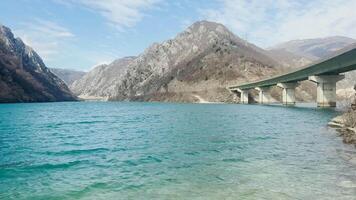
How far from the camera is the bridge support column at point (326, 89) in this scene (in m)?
110

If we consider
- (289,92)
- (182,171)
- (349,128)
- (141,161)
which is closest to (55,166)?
(141,161)

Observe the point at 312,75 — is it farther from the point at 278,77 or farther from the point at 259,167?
the point at 259,167

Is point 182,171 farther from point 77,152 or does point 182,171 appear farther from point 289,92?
point 289,92

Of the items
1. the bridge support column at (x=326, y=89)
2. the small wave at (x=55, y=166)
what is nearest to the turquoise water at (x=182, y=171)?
the small wave at (x=55, y=166)

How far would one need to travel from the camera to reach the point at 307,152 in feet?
90.7

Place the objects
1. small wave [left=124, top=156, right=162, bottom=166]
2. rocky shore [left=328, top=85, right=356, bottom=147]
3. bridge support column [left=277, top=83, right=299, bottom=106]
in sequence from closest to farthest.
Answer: small wave [left=124, top=156, right=162, bottom=166] < rocky shore [left=328, top=85, right=356, bottom=147] < bridge support column [left=277, top=83, right=299, bottom=106]

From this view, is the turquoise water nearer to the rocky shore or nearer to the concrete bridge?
the rocky shore

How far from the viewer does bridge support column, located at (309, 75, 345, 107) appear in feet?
362

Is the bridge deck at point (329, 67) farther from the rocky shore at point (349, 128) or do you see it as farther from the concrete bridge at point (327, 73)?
the rocky shore at point (349, 128)

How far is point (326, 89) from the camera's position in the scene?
11294 centimetres

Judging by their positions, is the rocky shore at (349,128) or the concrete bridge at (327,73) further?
the concrete bridge at (327,73)

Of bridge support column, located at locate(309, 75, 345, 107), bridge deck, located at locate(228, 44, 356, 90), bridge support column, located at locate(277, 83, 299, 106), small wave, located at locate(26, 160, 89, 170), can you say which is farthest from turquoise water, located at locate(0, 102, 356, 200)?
bridge support column, located at locate(277, 83, 299, 106)

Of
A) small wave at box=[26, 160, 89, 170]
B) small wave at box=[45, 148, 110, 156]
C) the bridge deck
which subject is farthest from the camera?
the bridge deck

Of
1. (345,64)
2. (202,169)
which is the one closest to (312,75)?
(345,64)
